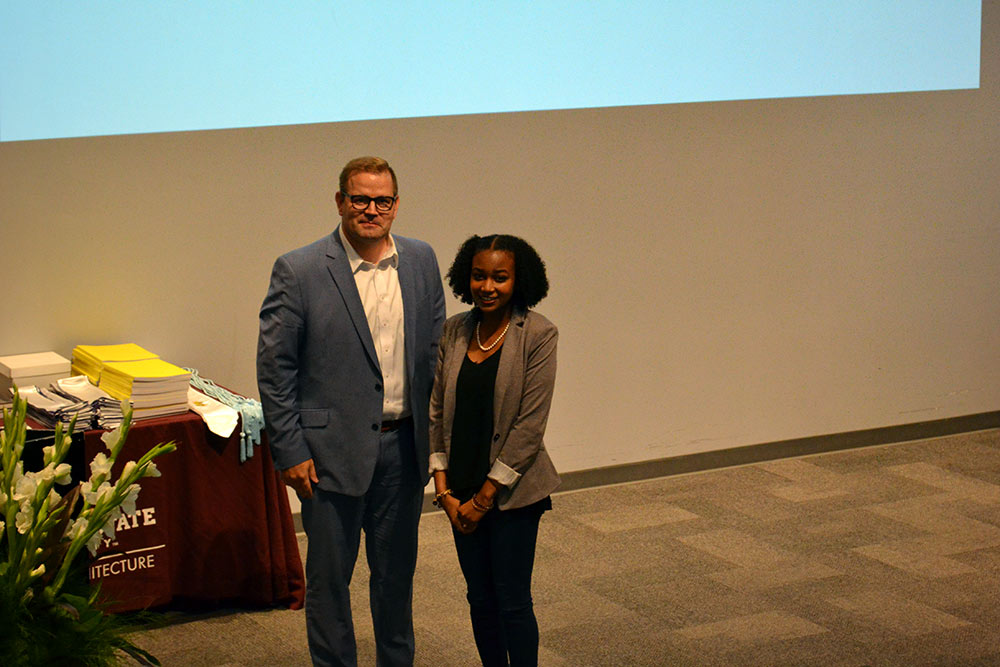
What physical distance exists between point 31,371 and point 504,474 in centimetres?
188

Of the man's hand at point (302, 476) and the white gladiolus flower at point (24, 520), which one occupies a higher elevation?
the white gladiolus flower at point (24, 520)

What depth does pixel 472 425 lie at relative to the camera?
260cm

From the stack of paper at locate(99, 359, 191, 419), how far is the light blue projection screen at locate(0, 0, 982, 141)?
880 mm

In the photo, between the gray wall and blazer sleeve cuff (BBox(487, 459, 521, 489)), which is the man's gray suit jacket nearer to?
blazer sleeve cuff (BBox(487, 459, 521, 489))

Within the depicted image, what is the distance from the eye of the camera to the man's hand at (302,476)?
2.66 m

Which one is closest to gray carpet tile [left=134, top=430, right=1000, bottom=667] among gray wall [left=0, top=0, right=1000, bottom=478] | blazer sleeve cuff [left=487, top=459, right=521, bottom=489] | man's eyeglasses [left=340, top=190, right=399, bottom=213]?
gray wall [left=0, top=0, right=1000, bottom=478]

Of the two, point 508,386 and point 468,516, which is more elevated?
point 508,386

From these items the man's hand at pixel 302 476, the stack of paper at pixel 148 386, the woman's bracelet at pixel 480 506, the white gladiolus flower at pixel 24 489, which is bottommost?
the woman's bracelet at pixel 480 506

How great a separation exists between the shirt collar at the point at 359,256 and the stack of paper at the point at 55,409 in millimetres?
1075

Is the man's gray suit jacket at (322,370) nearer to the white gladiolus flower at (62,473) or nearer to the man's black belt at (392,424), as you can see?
the man's black belt at (392,424)

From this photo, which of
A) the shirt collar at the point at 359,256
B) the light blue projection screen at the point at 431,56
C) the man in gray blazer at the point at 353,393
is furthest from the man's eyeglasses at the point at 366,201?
the light blue projection screen at the point at 431,56

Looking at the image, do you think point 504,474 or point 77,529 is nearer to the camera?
point 77,529

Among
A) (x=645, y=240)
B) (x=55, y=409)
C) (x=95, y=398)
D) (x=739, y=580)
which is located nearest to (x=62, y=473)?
(x=55, y=409)

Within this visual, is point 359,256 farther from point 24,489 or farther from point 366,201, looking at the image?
point 24,489
